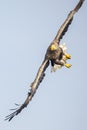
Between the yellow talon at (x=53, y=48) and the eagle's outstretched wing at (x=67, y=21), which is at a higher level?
Answer: the eagle's outstretched wing at (x=67, y=21)

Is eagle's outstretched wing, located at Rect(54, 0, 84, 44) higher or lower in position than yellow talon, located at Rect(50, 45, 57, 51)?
higher

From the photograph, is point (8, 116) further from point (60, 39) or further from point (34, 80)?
point (60, 39)

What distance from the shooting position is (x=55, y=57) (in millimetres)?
19922

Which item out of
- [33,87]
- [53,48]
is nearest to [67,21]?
[53,48]

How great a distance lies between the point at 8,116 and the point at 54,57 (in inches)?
93.9

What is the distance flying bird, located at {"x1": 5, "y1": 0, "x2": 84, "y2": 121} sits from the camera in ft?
62.3

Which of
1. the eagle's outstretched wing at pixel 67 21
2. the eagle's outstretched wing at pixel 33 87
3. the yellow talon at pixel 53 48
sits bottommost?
the eagle's outstretched wing at pixel 33 87

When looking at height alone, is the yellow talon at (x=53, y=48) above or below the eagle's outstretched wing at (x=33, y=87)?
above

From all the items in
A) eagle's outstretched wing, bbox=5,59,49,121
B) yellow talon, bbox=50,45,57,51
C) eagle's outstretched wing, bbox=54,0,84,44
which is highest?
eagle's outstretched wing, bbox=54,0,84,44

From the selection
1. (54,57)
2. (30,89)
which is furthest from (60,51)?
(30,89)

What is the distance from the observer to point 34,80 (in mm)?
19219

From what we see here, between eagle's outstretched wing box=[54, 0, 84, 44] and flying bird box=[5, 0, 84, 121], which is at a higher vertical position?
eagle's outstretched wing box=[54, 0, 84, 44]

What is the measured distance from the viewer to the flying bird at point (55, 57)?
1900 centimetres

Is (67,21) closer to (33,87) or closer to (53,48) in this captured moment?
(53,48)
